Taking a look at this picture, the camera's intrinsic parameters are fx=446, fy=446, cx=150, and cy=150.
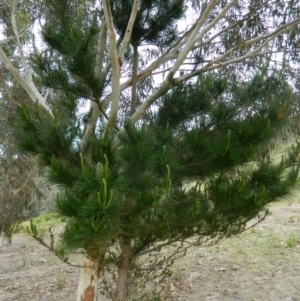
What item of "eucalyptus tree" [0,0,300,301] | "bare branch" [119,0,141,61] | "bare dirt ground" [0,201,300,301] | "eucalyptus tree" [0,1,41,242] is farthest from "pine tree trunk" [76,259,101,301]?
"eucalyptus tree" [0,1,41,242]

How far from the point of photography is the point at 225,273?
6781mm

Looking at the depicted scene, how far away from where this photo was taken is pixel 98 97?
14.5 ft

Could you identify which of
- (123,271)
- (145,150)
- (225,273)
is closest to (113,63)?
(145,150)

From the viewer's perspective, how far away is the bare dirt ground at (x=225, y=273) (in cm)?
603

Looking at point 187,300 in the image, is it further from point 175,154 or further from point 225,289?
point 175,154

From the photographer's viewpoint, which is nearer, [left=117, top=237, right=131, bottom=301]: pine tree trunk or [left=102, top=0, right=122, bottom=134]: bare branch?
[left=102, top=0, right=122, bottom=134]: bare branch

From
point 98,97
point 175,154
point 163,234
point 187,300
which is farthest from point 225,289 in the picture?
point 98,97

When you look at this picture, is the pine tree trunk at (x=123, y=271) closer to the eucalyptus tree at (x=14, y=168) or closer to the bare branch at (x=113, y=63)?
the bare branch at (x=113, y=63)

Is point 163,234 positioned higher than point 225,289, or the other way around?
point 163,234

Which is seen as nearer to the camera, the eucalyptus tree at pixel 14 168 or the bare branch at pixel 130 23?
the bare branch at pixel 130 23

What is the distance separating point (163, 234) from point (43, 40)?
7.40ft

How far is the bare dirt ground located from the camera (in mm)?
6027

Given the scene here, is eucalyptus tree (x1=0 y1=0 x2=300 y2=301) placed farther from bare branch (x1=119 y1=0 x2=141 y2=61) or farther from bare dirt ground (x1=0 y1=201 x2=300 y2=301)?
bare dirt ground (x1=0 y1=201 x2=300 y2=301)

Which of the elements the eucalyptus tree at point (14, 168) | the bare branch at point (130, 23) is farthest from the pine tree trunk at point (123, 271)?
the eucalyptus tree at point (14, 168)
